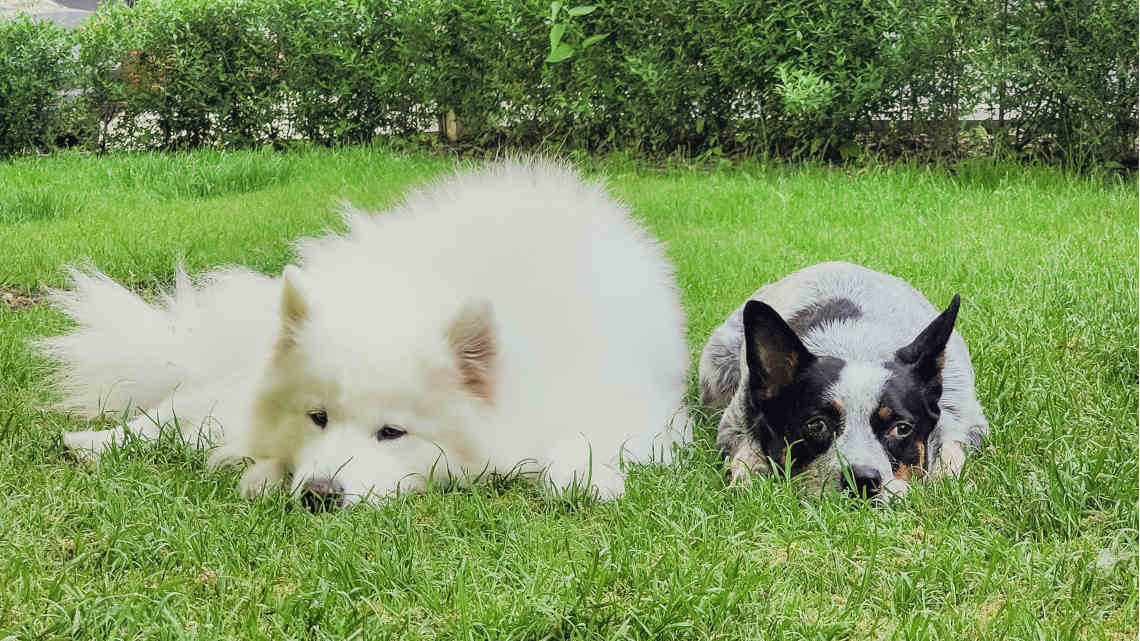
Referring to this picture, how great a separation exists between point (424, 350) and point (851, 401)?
3.54 feet

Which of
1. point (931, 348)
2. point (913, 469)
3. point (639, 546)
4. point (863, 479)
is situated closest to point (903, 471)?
point (913, 469)

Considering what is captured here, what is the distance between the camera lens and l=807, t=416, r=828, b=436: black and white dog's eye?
2846 millimetres

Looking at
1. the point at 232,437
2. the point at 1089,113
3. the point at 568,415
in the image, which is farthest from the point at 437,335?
the point at 1089,113

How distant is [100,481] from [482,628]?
4.38 ft

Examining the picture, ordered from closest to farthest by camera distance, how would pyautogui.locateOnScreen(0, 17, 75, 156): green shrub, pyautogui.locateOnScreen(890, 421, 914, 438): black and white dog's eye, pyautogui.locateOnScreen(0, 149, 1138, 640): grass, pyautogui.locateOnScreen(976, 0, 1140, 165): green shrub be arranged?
pyautogui.locateOnScreen(0, 149, 1138, 640): grass → pyautogui.locateOnScreen(890, 421, 914, 438): black and white dog's eye → pyautogui.locateOnScreen(976, 0, 1140, 165): green shrub → pyautogui.locateOnScreen(0, 17, 75, 156): green shrub

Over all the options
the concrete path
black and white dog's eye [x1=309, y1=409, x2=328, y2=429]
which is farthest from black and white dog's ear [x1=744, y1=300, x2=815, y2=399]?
the concrete path

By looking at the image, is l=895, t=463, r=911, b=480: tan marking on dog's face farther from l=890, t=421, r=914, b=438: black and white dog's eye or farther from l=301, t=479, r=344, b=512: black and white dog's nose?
l=301, t=479, r=344, b=512: black and white dog's nose

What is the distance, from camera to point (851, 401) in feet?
9.20

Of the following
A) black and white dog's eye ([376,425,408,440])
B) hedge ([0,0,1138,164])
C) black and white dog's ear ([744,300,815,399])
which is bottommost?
black and white dog's eye ([376,425,408,440])

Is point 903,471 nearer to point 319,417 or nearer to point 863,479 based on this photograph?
point 863,479

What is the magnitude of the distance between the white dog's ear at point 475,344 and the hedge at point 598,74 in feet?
15.6

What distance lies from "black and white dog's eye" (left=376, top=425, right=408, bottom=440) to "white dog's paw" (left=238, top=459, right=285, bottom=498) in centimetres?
33

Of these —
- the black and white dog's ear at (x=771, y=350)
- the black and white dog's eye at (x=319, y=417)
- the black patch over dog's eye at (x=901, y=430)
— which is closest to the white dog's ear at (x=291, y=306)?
the black and white dog's eye at (x=319, y=417)

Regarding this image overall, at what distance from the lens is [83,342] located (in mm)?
3906
